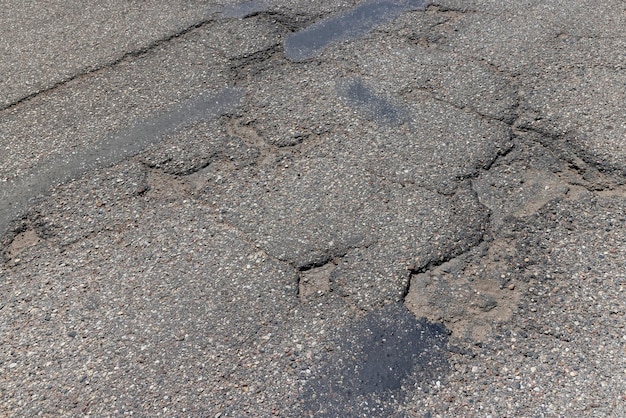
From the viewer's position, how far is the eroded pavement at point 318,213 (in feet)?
9.06

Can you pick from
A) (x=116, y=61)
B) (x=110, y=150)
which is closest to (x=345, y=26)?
(x=116, y=61)

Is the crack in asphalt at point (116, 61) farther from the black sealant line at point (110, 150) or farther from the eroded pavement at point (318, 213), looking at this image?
the black sealant line at point (110, 150)

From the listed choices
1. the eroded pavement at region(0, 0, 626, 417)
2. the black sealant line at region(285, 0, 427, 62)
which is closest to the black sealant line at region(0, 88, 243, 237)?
the eroded pavement at region(0, 0, 626, 417)

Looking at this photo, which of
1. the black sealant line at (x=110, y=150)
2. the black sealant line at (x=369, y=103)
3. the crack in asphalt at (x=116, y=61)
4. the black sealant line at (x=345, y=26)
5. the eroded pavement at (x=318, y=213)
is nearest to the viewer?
the eroded pavement at (x=318, y=213)

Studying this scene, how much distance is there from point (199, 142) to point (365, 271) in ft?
4.47

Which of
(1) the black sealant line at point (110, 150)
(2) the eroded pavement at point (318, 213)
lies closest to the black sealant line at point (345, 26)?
(2) the eroded pavement at point (318, 213)

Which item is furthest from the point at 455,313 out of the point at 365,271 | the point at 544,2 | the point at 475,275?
the point at 544,2

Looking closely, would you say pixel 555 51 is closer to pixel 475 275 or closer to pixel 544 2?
pixel 544 2

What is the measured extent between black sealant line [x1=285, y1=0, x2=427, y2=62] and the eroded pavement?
0.02 meters

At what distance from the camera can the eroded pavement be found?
2.76m

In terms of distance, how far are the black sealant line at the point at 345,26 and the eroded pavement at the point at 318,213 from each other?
0.8 inches

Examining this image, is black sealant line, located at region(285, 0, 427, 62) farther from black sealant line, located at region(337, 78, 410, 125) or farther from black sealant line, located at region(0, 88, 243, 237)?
black sealant line, located at region(0, 88, 243, 237)

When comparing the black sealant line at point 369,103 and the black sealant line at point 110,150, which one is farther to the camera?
the black sealant line at point 369,103

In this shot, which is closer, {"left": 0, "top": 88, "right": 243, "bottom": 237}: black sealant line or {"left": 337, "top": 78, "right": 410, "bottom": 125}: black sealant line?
{"left": 0, "top": 88, "right": 243, "bottom": 237}: black sealant line
